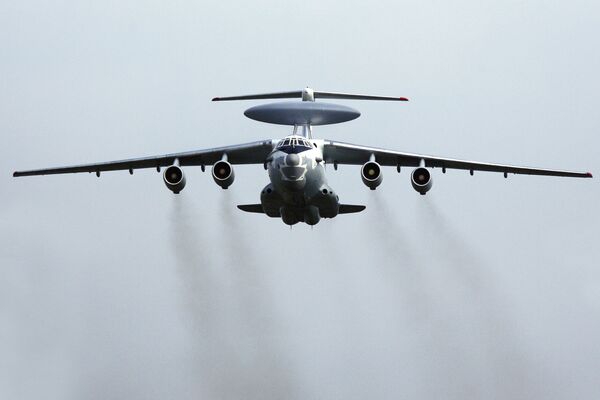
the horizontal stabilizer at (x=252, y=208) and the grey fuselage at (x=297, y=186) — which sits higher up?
the grey fuselage at (x=297, y=186)

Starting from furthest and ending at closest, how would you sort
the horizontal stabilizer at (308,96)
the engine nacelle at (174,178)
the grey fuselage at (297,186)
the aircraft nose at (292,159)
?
the horizontal stabilizer at (308,96)
the engine nacelle at (174,178)
the grey fuselage at (297,186)
the aircraft nose at (292,159)

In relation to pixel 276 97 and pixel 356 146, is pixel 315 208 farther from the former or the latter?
pixel 276 97

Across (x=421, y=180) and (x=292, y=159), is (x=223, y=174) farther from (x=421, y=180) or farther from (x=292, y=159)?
(x=421, y=180)

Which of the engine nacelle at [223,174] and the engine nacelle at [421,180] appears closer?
the engine nacelle at [223,174]

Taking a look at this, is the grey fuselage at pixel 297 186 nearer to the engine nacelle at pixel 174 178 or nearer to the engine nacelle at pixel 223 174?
the engine nacelle at pixel 223 174

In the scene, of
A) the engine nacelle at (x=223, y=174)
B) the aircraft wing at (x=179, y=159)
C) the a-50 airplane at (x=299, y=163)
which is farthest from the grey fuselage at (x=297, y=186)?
the aircraft wing at (x=179, y=159)

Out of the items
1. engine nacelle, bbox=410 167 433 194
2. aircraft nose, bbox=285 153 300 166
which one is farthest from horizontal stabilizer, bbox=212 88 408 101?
aircraft nose, bbox=285 153 300 166
